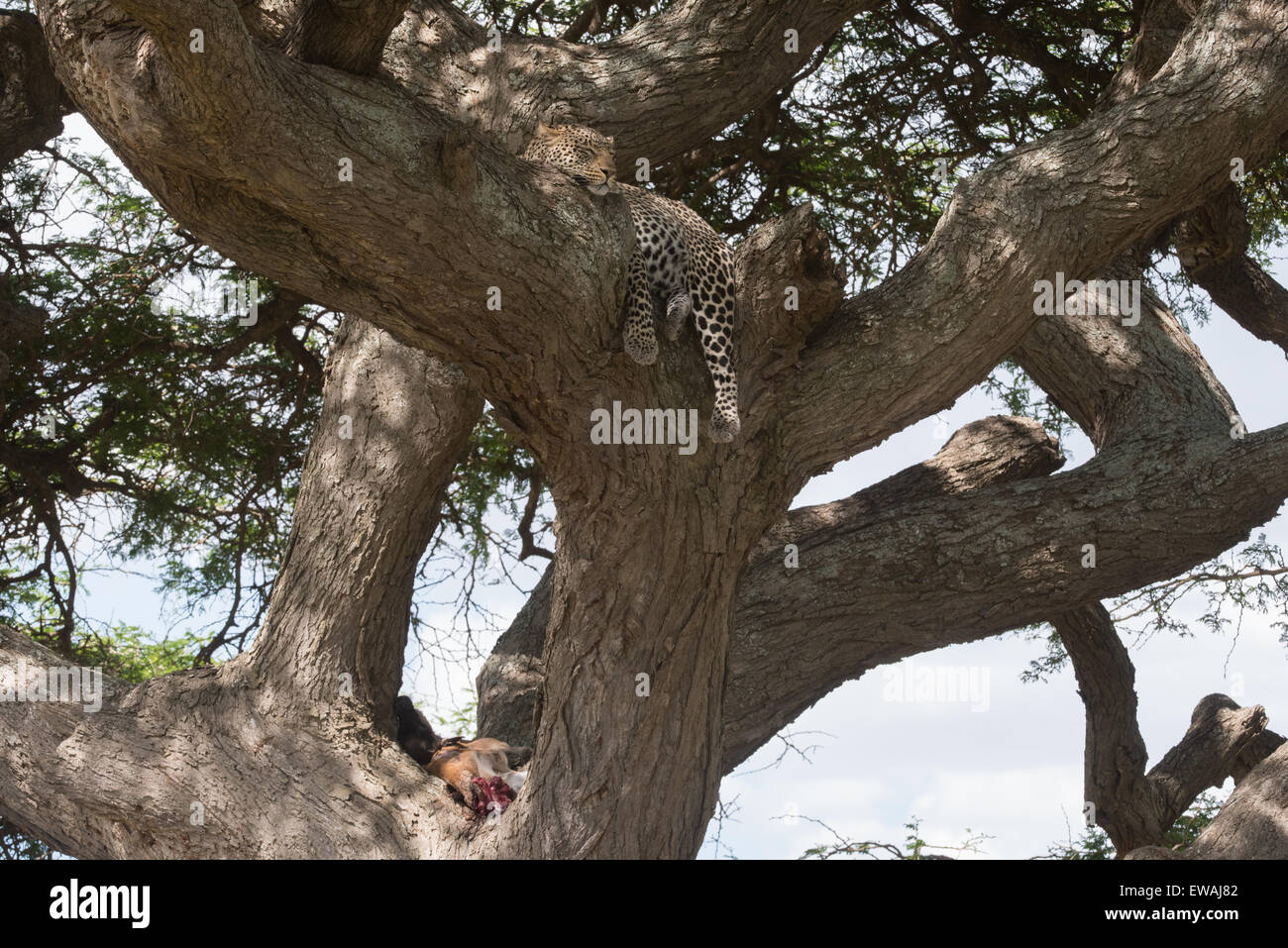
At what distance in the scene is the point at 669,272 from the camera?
493cm

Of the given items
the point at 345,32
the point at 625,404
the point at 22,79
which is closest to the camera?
the point at 345,32

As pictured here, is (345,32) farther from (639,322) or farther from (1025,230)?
(1025,230)

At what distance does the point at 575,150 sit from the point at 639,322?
147 cm

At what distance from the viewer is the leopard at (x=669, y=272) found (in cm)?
445

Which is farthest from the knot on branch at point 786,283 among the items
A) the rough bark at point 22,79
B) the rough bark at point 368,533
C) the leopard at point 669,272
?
the rough bark at point 22,79

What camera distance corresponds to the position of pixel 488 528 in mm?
8492

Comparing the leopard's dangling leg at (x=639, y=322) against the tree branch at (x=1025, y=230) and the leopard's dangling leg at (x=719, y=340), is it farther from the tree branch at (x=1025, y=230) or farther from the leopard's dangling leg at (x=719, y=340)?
the tree branch at (x=1025, y=230)

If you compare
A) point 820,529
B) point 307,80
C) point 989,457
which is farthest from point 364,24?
point 989,457

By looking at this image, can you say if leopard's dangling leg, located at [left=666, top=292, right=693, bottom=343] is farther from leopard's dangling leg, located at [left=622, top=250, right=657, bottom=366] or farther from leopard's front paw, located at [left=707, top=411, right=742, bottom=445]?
leopard's front paw, located at [left=707, top=411, right=742, bottom=445]

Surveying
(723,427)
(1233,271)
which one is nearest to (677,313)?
(723,427)

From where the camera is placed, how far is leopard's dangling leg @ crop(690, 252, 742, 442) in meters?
4.45

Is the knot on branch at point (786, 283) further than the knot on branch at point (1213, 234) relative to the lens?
No

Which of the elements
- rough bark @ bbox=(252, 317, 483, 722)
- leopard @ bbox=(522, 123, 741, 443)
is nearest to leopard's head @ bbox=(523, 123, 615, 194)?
leopard @ bbox=(522, 123, 741, 443)
